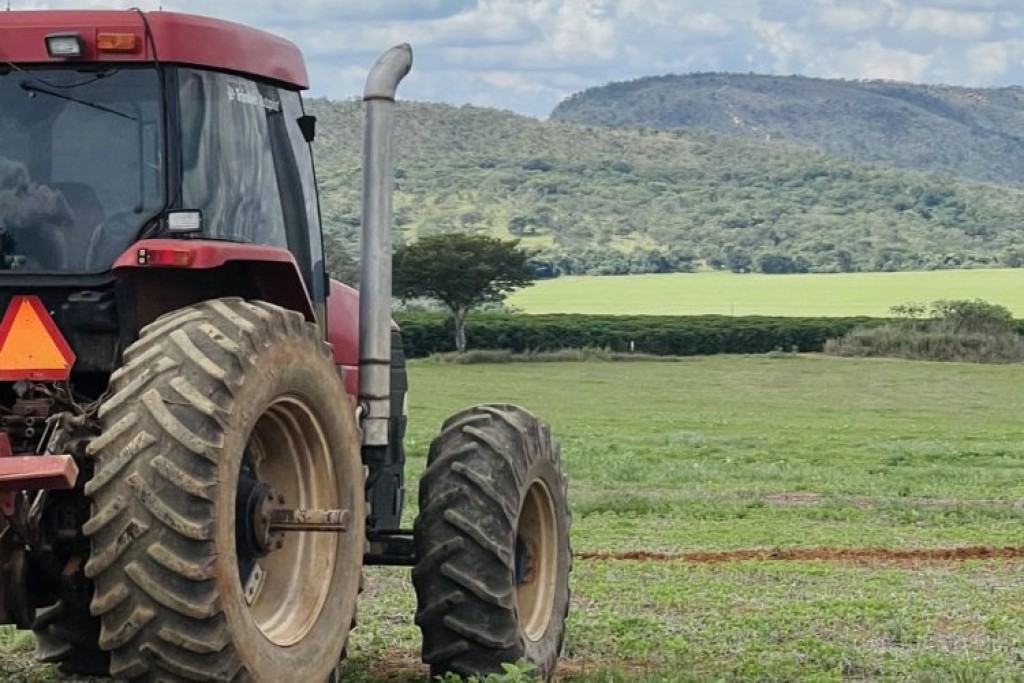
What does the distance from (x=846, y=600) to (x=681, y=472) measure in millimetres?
12987

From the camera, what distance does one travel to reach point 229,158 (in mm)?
6773

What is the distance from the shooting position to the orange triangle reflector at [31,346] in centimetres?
609

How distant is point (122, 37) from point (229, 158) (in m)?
0.62

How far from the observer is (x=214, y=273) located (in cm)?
652

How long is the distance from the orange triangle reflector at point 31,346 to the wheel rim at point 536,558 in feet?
8.75

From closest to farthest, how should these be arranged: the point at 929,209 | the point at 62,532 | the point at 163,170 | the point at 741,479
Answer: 1. the point at 62,532
2. the point at 163,170
3. the point at 741,479
4. the point at 929,209

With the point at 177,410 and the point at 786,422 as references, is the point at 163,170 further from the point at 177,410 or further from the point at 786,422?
the point at 786,422

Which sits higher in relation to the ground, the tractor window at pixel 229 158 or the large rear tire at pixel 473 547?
the tractor window at pixel 229 158

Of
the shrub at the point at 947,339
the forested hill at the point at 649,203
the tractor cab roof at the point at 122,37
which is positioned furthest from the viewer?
the forested hill at the point at 649,203

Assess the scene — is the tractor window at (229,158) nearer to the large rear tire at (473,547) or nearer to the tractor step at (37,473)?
the large rear tire at (473,547)

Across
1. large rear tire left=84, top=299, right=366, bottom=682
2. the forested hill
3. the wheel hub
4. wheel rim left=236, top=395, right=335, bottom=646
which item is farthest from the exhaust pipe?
the forested hill

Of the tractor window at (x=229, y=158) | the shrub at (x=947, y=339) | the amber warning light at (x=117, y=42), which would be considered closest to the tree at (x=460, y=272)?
the shrub at (x=947, y=339)

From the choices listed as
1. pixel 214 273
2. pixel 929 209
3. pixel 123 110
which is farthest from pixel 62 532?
pixel 929 209

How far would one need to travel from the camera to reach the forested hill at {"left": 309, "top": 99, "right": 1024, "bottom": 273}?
146375mm
